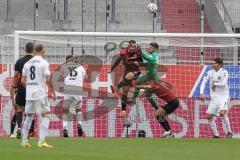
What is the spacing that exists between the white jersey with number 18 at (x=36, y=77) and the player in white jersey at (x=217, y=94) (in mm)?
7471

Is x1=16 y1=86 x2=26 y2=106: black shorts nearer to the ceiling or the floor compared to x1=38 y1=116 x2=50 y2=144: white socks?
nearer to the ceiling

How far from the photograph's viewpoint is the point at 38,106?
16.8m

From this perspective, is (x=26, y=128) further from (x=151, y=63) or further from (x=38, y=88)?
(x=151, y=63)

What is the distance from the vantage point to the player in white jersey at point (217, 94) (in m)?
23.1

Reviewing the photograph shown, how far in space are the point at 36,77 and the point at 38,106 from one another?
60cm

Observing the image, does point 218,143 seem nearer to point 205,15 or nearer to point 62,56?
point 62,56

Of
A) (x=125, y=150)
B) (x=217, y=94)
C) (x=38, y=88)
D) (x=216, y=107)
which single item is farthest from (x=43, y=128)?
(x=217, y=94)

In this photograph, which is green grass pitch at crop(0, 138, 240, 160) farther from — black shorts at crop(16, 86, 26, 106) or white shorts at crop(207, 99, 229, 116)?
white shorts at crop(207, 99, 229, 116)

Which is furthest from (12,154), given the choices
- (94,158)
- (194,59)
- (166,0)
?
(166,0)

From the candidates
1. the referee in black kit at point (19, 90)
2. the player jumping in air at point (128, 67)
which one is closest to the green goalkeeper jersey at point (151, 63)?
the player jumping in air at point (128, 67)

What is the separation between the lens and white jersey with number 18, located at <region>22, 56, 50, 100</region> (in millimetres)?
16688

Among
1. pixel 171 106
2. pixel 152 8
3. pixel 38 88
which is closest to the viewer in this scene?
pixel 38 88

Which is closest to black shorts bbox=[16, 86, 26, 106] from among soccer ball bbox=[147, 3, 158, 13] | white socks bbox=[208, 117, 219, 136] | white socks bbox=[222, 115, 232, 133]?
white socks bbox=[208, 117, 219, 136]

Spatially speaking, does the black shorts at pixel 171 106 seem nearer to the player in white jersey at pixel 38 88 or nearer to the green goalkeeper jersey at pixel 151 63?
the green goalkeeper jersey at pixel 151 63
